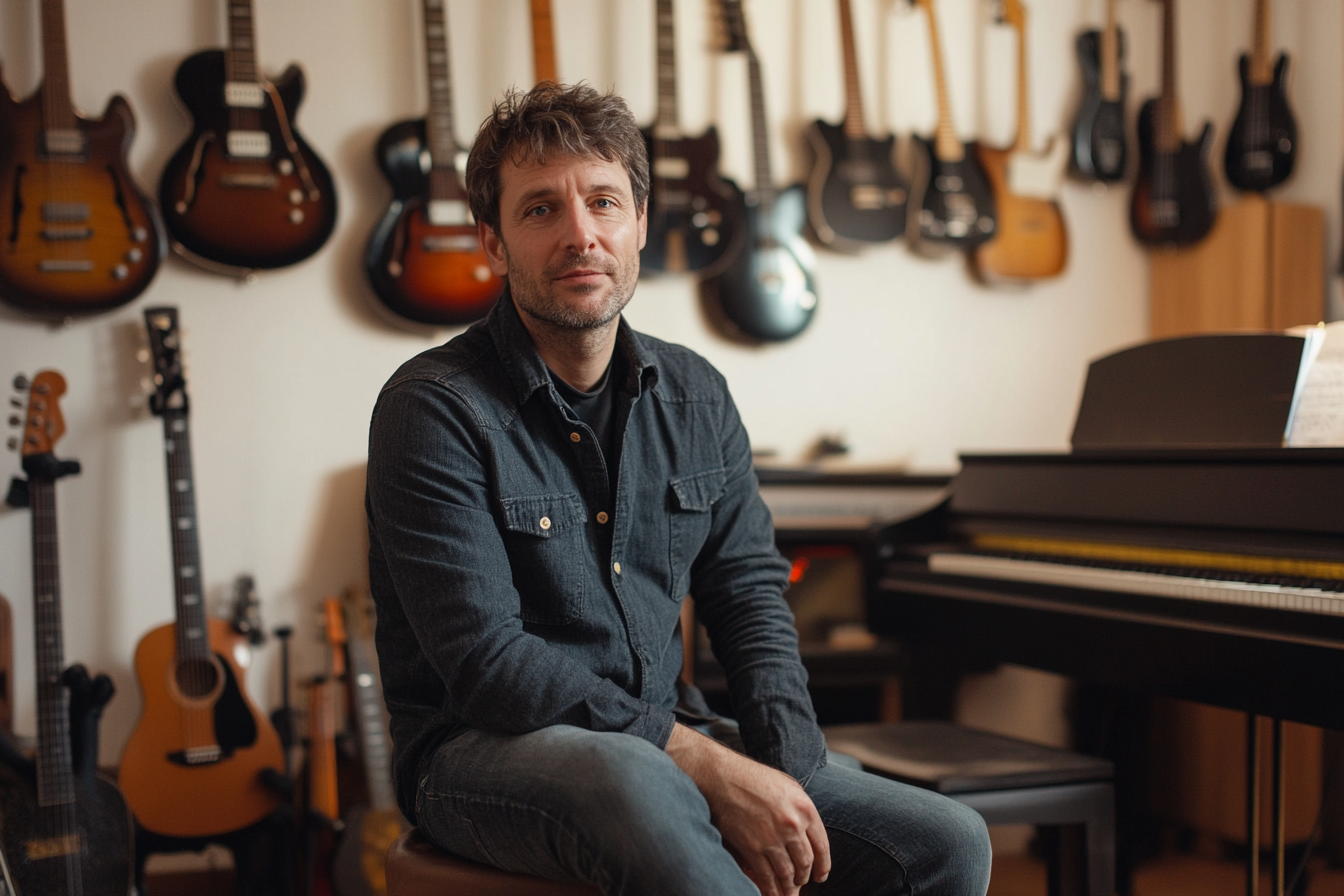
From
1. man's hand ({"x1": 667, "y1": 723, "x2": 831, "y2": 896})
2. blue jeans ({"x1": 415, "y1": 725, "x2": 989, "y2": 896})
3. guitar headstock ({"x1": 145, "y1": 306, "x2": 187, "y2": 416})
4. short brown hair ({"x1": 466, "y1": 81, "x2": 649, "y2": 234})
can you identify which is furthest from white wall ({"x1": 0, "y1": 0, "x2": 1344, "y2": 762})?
man's hand ({"x1": 667, "y1": 723, "x2": 831, "y2": 896})

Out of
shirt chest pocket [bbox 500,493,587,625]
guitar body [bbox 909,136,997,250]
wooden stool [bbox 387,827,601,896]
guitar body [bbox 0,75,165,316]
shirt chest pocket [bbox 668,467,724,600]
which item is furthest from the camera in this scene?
guitar body [bbox 909,136,997,250]

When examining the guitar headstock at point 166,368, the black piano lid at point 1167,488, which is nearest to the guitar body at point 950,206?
the black piano lid at point 1167,488

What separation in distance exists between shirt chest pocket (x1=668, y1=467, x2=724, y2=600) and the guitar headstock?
1.43 metres

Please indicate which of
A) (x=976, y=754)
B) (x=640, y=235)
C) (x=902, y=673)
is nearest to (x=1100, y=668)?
(x=976, y=754)

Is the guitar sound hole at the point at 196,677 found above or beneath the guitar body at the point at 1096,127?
beneath

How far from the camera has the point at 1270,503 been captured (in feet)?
5.98

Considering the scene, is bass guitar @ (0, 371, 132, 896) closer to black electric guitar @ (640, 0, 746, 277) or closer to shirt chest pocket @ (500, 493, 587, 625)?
shirt chest pocket @ (500, 493, 587, 625)

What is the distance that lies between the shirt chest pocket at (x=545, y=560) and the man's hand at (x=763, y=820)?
0.82 feet

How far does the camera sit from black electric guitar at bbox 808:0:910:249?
120 inches

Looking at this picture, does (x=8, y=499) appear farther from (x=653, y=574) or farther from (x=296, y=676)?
(x=653, y=574)

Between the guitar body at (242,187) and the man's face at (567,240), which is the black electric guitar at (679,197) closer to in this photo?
the guitar body at (242,187)

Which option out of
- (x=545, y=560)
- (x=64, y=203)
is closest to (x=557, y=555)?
(x=545, y=560)

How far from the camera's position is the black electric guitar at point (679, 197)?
2.88m

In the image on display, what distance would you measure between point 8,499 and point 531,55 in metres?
1.64
